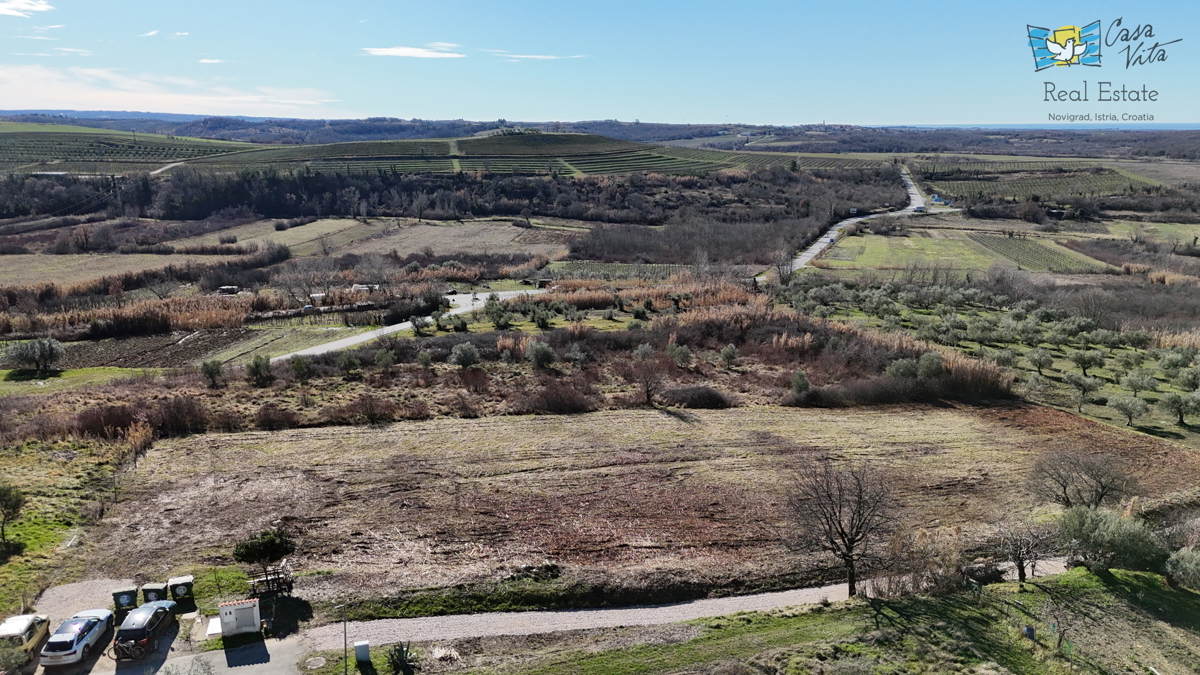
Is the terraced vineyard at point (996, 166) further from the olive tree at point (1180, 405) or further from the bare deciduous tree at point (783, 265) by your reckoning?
the olive tree at point (1180, 405)

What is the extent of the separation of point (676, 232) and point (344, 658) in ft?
310

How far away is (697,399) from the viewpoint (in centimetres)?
4106

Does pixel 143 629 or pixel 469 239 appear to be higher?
pixel 469 239

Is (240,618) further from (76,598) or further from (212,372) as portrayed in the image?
(212,372)

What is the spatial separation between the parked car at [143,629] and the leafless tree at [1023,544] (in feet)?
88.0

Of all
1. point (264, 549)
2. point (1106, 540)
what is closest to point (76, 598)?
point (264, 549)

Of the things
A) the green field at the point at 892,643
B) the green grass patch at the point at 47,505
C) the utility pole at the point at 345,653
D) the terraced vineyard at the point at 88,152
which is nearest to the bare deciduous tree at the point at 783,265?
the green field at the point at 892,643

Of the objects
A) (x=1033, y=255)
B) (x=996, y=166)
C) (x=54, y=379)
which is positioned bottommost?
(x=54, y=379)

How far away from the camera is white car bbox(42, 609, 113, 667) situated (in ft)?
57.5

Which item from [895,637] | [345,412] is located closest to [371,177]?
[345,412]

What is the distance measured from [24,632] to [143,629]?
9.99ft

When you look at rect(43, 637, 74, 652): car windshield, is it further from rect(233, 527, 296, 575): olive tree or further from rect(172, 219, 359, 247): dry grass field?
rect(172, 219, 359, 247): dry grass field

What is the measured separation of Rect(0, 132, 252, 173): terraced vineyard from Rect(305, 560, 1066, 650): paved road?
490 feet

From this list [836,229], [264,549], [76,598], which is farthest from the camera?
[836,229]
